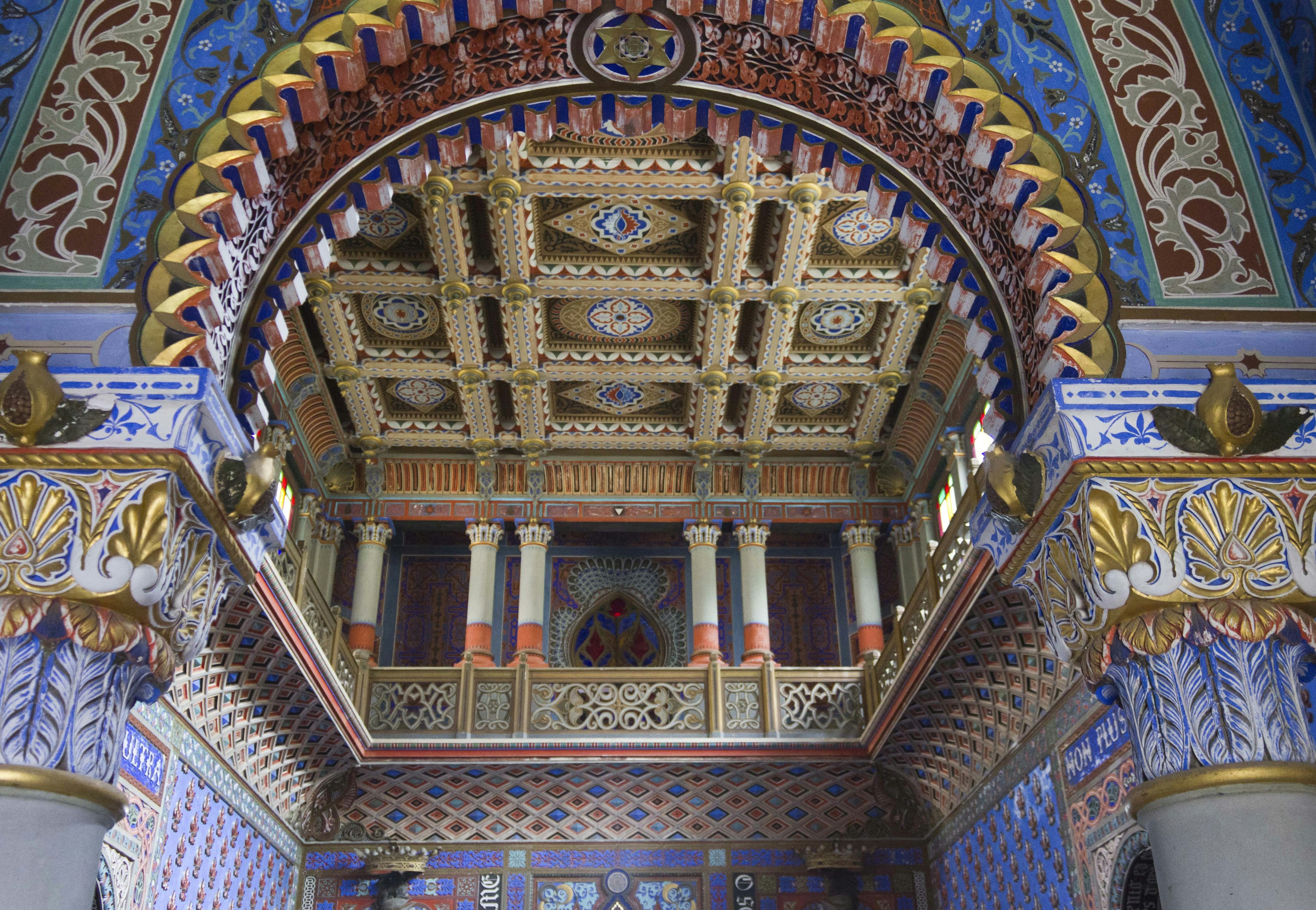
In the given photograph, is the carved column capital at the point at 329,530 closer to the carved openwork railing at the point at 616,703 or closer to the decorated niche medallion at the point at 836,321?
the carved openwork railing at the point at 616,703

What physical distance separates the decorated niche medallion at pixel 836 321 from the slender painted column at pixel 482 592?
4005 mm

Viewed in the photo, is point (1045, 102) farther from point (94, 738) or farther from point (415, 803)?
point (415, 803)

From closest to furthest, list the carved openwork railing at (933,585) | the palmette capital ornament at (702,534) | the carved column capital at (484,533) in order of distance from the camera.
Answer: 1. the carved openwork railing at (933,585)
2. the carved column capital at (484,533)
3. the palmette capital ornament at (702,534)

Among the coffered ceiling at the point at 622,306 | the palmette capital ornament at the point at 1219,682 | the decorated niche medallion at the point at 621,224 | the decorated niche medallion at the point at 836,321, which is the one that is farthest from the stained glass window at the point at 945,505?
the palmette capital ornament at the point at 1219,682

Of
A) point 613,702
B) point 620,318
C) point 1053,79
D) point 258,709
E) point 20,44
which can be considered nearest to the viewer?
point 20,44

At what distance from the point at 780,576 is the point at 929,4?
8.67 meters

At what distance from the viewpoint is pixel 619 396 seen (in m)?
11.6

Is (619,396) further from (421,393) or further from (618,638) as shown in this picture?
(618,638)

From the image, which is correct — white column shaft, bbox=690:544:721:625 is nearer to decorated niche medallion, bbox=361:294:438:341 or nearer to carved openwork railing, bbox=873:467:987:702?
carved openwork railing, bbox=873:467:987:702

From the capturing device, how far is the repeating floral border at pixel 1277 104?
4.73m

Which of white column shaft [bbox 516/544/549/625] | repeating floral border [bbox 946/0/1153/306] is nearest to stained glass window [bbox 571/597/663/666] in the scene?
white column shaft [bbox 516/544/549/625]

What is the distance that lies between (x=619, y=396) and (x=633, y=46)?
257 inches

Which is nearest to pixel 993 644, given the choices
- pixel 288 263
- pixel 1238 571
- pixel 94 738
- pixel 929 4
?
pixel 1238 571

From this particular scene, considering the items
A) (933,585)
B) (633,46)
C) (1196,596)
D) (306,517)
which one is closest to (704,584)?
(933,585)
